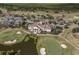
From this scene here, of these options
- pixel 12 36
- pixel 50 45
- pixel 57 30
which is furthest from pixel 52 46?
pixel 12 36

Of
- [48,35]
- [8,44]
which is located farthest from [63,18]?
[8,44]

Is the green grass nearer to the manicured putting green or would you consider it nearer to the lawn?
the lawn

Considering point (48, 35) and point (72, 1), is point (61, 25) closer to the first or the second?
point (48, 35)

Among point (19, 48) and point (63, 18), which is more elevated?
point (63, 18)

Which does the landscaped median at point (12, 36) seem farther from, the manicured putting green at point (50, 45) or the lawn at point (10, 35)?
the manicured putting green at point (50, 45)

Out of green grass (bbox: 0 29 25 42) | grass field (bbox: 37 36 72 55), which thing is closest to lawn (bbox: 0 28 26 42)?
green grass (bbox: 0 29 25 42)
